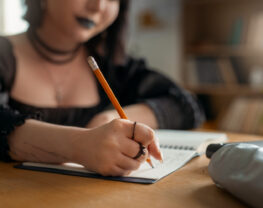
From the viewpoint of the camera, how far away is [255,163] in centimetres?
42

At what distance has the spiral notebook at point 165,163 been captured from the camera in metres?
0.57

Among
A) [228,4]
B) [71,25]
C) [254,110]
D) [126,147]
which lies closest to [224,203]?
[126,147]

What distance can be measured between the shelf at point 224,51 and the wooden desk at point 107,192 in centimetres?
220

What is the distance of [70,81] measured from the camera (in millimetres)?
1203

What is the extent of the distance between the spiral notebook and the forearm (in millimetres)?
18

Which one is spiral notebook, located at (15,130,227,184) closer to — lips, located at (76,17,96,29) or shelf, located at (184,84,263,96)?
lips, located at (76,17,96,29)

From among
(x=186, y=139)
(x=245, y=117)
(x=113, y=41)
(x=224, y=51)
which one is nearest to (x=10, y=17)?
(x=113, y=41)

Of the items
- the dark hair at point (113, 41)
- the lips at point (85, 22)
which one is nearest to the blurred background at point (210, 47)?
the dark hair at point (113, 41)

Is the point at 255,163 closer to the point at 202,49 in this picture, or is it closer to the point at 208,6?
the point at 202,49

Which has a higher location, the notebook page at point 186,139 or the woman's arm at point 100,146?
the woman's arm at point 100,146

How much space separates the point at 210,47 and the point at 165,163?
7.31 feet

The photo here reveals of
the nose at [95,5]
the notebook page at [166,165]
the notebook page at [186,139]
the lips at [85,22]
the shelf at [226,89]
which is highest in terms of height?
the nose at [95,5]

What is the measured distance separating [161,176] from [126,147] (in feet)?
0.24

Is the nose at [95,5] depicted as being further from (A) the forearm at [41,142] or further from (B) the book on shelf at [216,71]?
(B) the book on shelf at [216,71]
